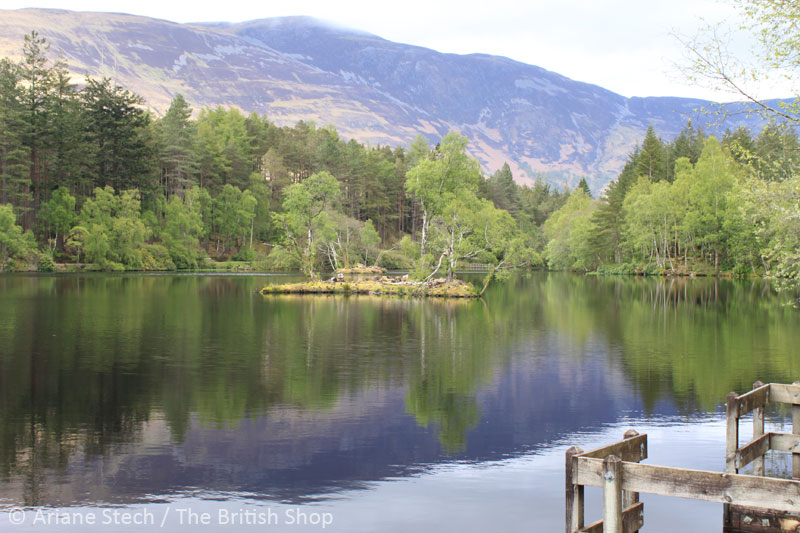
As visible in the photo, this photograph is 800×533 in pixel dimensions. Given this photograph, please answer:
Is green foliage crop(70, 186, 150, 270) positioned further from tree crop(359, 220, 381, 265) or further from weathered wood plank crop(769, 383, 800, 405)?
weathered wood plank crop(769, 383, 800, 405)

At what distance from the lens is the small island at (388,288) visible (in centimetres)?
5578

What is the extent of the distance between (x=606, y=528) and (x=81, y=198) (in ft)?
320

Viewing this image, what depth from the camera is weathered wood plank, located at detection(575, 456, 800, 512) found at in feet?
24.2

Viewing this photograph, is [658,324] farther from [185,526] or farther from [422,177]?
[185,526]

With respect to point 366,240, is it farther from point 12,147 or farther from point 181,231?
→ point 12,147

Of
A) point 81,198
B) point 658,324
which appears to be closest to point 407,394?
point 658,324

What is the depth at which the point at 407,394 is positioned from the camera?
1886 centimetres

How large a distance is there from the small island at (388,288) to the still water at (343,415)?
63.0ft

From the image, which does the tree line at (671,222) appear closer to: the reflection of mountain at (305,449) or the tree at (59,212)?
the reflection of mountain at (305,449)

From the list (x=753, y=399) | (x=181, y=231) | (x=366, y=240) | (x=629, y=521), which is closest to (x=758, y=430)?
(x=753, y=399)

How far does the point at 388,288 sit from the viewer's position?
58.1 meters

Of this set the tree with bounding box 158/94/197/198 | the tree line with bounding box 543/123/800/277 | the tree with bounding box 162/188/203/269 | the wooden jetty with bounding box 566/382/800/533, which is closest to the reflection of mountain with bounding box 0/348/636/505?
the wooden jetty with bounding box 566/382/800/533

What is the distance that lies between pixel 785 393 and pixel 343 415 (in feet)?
29.5

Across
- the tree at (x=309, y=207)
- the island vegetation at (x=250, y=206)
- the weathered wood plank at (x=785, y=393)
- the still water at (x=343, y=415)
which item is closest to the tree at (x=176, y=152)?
the island vegetation at (x=250, y=206)
